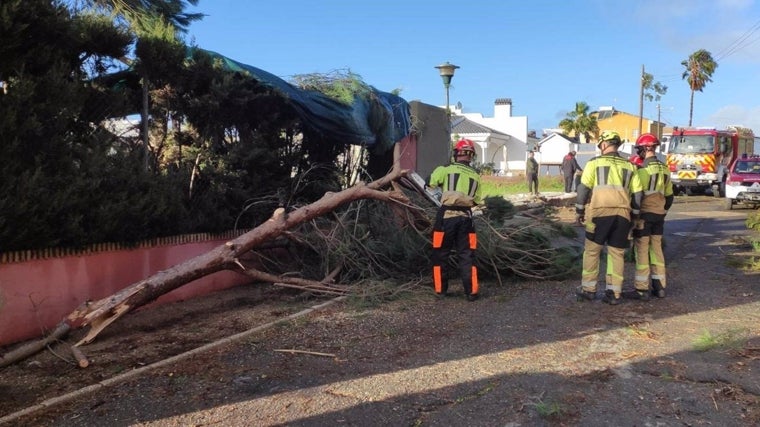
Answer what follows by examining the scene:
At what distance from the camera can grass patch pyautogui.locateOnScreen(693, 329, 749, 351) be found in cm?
508

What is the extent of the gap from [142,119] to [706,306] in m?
6.78

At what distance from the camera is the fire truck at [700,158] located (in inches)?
994

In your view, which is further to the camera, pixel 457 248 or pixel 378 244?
pixel 378 244

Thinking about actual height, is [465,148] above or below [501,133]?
below

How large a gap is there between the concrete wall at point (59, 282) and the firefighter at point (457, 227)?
3.12m

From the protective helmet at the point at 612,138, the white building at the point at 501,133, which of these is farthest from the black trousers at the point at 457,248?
the white building at the point at 501,133

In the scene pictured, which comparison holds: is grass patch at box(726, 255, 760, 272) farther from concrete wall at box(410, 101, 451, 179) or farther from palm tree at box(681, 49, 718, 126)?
palm tree at box(681, 49, 718, 126)

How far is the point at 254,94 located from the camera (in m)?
7.78

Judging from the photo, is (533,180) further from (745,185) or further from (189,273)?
(189,273)

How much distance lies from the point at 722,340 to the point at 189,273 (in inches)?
197

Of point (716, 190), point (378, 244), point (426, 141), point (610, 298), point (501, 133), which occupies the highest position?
point (501, 133)

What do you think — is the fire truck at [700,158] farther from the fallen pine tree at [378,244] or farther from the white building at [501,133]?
the white building at [501,133]

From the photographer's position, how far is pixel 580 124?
6538 cm

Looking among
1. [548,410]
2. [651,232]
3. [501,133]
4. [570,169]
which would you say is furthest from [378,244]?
[501,133]
